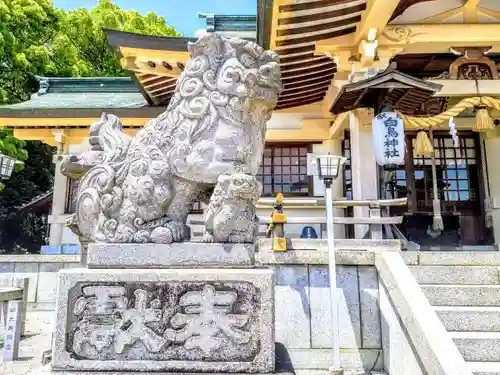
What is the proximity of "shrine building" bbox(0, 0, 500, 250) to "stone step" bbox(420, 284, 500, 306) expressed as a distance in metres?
2.39

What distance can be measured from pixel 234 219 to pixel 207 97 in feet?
2.78

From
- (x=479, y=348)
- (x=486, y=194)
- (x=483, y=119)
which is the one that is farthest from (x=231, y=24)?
(x=479, y=348)

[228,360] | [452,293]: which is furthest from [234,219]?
[452,293]

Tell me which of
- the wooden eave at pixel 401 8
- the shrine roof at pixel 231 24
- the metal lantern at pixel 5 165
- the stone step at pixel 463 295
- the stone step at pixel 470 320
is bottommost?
the stone step at pixel 470 320

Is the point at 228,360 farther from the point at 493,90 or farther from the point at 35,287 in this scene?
the point at 493,90

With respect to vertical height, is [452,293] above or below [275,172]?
below

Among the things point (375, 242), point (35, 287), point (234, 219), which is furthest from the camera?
point (35, 287)

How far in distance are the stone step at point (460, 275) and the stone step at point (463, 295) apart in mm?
208

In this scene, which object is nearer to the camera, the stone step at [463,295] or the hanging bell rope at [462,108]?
the stone step at [463,295]

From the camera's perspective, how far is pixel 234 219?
97.4 inches

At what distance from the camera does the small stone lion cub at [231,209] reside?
95.7 inches

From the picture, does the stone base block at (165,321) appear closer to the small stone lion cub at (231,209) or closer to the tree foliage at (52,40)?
the small stone lion cub at (231,209)

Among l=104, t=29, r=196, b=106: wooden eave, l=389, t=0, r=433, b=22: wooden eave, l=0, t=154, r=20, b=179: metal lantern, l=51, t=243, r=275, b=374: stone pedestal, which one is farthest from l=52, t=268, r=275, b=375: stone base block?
l=389, t=0, r=433, b=22: wooden eave

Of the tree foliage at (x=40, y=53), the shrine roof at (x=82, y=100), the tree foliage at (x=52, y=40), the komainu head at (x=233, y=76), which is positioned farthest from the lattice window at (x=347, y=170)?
the tree foliage at (x=40, y=53)
